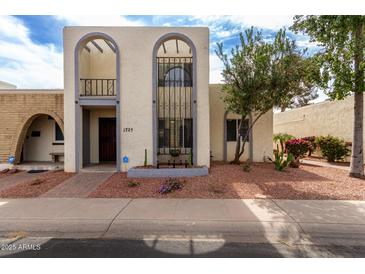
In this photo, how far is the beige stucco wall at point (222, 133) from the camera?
11.0 m

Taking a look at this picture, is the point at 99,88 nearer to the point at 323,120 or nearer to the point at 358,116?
the point at 358,116

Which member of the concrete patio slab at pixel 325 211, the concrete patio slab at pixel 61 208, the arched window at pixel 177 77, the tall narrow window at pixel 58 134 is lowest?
the concrete patio slab at pixel 61 208

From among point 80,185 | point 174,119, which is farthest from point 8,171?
point 174,119

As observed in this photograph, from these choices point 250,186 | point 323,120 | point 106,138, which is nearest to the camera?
point 250,186

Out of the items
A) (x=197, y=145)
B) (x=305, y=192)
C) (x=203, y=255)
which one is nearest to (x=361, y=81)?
(x=305, y=192)

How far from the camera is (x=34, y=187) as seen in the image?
673 cm

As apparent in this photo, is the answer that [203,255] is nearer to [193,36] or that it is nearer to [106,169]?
[106,169]

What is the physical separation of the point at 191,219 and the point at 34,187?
583 cm

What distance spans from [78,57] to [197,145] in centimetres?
652

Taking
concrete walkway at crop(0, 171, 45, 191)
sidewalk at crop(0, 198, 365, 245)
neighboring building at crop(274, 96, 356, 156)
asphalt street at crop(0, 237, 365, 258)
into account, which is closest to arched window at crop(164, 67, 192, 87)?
sidewalk at crop(0, 198, 365, 245)

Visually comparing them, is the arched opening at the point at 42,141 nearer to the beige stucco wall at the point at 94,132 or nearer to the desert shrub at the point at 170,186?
the beige stucco wall at the point at 94,132

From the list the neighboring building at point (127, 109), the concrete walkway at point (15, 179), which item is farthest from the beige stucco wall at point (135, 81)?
the concrete walkway at point (15, 179)

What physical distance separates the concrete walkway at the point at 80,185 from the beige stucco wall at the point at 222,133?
5.87 m

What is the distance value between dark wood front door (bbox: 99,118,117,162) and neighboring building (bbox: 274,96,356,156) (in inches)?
541
